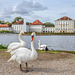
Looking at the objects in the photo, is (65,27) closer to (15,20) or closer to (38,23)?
(38,23)

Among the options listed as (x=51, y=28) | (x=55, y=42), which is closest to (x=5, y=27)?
(x=51, y=28)

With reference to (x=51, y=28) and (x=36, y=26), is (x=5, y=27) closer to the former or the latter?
(x=36, y=26)

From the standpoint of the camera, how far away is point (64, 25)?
465 ft

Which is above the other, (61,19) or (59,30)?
(61,19)

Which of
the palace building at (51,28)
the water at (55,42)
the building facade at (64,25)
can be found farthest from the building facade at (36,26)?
the water at (55,42)

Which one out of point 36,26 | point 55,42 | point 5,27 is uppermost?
point 36,26

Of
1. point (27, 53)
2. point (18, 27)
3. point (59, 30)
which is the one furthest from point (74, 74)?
point (18, 27)

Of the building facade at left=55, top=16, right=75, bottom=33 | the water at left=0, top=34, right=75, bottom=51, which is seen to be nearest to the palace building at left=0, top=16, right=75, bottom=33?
the building facade at left=55, top=16, right=75, bottom=33

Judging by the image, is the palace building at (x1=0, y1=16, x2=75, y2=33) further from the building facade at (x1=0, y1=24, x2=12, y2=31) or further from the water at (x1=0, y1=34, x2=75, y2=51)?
the water at (x1=0, y1=34, x2=75, y2=51)

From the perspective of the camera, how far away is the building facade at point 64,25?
140 meters

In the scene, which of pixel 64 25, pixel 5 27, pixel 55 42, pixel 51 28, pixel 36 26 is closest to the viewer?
pixel 55 42

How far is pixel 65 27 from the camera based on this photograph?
463 feet

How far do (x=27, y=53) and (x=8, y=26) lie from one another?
146 metres

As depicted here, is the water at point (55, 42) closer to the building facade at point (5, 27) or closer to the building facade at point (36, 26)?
the building facade at point (5, 27)
